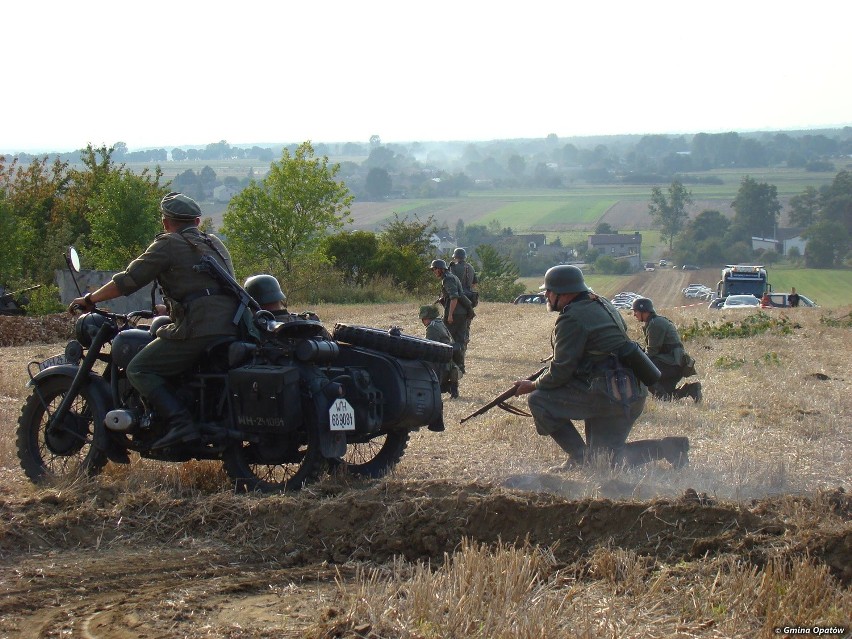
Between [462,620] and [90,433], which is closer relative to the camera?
[462,620]

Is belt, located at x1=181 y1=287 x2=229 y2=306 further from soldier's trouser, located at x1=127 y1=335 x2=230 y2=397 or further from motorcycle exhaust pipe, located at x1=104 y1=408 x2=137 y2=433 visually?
motorcycle exhaust pipe, located at x1=104 y1=408 x2=137 y2=433

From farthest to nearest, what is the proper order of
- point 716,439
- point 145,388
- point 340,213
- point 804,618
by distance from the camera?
point 340,213
point 716,439
point 145,388
point 804,618

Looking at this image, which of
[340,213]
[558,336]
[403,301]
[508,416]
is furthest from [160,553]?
[340,213]

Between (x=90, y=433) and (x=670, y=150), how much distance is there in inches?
6816

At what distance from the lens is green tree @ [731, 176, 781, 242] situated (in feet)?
282

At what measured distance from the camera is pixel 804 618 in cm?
473

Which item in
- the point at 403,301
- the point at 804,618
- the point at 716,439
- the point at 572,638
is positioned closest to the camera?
the point at 572,638

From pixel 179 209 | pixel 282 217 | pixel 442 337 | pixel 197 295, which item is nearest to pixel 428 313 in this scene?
pixel 442 337

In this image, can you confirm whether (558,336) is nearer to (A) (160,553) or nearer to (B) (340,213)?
(A) (160,553)

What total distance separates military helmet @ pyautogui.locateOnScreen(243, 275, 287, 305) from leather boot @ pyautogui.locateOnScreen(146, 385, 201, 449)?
1058 mm

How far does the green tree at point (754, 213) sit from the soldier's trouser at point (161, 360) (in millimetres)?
81781

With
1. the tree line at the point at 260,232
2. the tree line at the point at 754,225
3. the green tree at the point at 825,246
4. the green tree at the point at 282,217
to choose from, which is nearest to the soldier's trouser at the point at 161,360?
the tree line at the point at 260,232

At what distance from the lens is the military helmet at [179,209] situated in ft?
25.2

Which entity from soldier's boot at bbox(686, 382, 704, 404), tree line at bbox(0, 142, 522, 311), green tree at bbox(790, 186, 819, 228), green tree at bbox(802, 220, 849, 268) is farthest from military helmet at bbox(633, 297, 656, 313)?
green tree at bbox(790, 186, 819, 228)
